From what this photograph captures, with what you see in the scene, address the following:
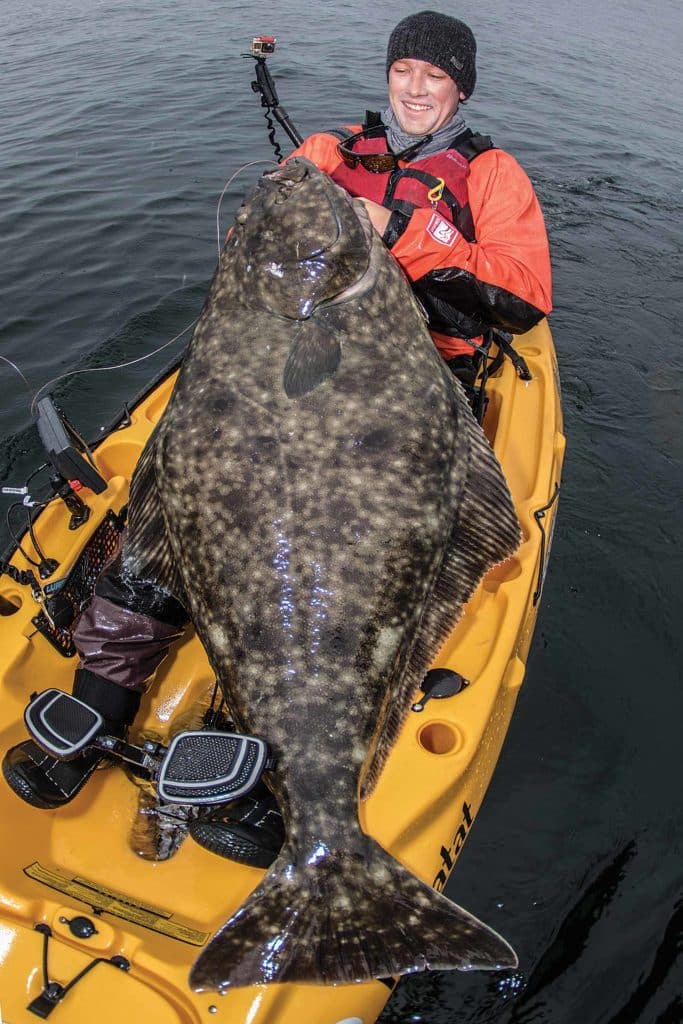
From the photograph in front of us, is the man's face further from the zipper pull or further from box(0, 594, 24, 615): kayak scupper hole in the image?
box(0, 594, 24, 615): kayak scupper hole

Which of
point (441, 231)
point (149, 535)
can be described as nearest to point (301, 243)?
point (441, 231)

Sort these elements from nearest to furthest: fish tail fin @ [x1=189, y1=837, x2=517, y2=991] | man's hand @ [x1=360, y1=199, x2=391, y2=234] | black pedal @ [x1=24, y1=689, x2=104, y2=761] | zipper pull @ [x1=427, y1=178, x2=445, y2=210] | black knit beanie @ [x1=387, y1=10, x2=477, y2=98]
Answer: fish tail fin @ [x1=189, y1=837, x2=517, y2=991]
black pedal @ [x1=24, y1=689, x2=104, y2=761]
man's hand @ [x1=360, y1=199, x2=391, y2=234]
zipper pull @ [x1=427, y1=178, x2=445, y2=210]
black knit beanie @ [x1=387, y1=10, x2=477, y2=98]

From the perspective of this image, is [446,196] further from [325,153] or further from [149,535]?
[149,535]

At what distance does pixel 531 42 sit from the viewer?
71.8 ft

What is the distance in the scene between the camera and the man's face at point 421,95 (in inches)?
157

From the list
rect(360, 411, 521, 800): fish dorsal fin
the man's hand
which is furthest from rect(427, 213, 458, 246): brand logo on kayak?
rect(360, 411, 521, 800): fish dorsal fin

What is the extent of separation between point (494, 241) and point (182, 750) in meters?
2.82

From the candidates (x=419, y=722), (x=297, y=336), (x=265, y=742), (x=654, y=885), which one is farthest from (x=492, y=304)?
(x=654, y=885)

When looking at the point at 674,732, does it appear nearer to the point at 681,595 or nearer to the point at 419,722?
the point at 681,595

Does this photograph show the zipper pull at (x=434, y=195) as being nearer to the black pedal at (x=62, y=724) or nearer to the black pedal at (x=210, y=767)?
the black pedal at (x=210, y=767)

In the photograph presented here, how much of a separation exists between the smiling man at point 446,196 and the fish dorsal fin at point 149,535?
1420mm

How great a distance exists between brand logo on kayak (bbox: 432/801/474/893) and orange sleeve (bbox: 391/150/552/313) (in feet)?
7.84

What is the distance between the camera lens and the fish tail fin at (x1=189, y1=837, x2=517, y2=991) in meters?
2.05

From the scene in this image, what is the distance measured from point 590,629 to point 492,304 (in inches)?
103
